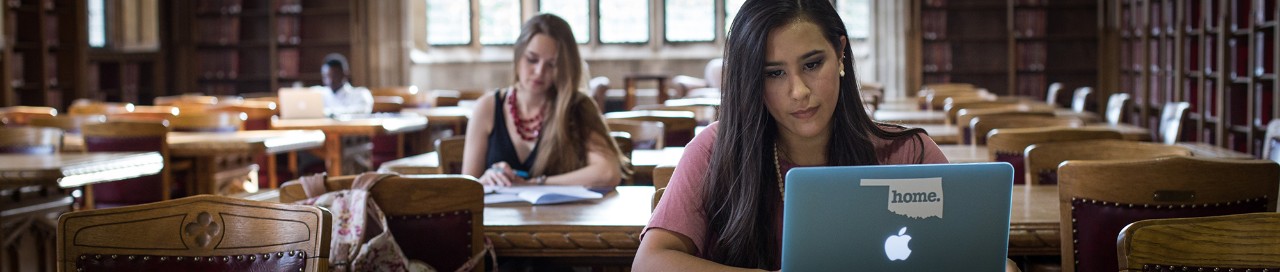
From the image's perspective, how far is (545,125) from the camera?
149 inches

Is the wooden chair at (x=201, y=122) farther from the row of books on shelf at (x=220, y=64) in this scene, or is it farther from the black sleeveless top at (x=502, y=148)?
the row of books on shelf at (x=220, y=64)

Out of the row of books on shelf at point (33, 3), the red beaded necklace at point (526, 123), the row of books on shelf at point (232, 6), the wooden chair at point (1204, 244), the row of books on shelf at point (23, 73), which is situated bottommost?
the wooden chair at point (1204, 244)

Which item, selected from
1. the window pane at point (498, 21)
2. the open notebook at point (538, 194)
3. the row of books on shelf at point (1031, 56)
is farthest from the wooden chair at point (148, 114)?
the row of books on shelf at point (1031, 56)

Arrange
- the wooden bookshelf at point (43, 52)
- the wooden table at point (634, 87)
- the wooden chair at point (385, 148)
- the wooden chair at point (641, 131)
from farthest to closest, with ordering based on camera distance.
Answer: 1. the wooden table at point (634, 87)
2. the wooden bookshelf at point (43, 52)
3. the wooden chair at point (385, 148)
4. the wooden chair at point (641, 131)

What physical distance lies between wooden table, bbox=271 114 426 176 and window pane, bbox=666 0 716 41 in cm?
760

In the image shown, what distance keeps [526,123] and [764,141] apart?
2.01 metres

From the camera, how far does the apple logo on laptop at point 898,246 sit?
144 centimetres

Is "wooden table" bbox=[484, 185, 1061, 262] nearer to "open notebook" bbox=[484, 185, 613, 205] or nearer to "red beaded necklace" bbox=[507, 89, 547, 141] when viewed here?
"open notebook" bbox=[484, 185, 613, 205]

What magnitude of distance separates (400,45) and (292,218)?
12.9 metres

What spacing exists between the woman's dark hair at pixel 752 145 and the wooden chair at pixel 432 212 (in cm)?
77

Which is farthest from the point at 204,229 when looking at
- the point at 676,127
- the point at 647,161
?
the point at 676,127

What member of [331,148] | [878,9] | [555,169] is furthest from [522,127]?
[878,9]

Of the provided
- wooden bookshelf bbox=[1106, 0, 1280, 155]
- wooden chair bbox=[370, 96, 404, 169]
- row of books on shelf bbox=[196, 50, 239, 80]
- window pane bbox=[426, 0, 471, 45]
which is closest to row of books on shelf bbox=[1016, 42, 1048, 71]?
wooden bookshelf bbox=[1106, 0, 1280, 155]

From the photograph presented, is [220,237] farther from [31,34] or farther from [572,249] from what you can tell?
[31,34]
